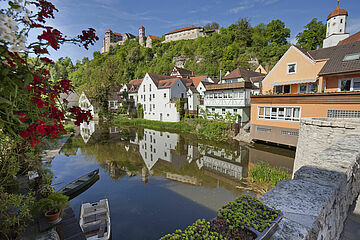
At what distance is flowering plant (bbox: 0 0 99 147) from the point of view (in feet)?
4.24

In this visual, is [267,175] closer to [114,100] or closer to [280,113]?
[280,113]

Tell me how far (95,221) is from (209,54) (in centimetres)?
6022

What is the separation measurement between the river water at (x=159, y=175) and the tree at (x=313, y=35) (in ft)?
142

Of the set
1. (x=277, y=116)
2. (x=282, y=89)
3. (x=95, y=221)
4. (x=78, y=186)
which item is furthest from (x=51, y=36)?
(x=282, y=89)

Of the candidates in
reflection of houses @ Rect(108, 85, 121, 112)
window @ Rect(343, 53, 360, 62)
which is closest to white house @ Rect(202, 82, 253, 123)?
window @ Rect(343, 53, 360, 62)

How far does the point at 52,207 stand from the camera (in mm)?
5742

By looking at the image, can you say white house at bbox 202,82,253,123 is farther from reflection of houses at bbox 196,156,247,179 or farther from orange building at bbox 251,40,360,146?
reflection of houses at bbox 196,156,247,179

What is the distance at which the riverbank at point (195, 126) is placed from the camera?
976 inches

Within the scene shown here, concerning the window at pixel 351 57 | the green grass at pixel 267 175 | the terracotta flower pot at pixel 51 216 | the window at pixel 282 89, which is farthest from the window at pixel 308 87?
the terracotta flower pot at pixel 51 216

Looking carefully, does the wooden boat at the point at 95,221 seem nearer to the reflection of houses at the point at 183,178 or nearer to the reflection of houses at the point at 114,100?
the reflection of houses at the point at 183,178

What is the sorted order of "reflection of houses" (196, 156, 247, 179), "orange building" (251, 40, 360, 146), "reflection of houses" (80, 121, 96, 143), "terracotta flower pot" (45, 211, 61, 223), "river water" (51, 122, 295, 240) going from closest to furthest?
"terracotta flower pot" (45, 211, 61, 223) < "river water" (51, 122, 295, 240) < "reflection of houses" (196, 156, 247, 179) < "orange building" (251, 40, 360, 146) < "reflection of houses" (80, 121, 96, 143)

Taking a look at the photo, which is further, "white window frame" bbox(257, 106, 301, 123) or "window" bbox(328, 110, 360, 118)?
"white window frame" bbox(257, 106, 301, 123)

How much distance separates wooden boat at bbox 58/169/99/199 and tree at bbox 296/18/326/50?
5694cm

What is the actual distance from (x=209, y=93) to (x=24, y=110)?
27767 millimetres
